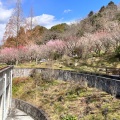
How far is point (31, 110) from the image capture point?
661 inches

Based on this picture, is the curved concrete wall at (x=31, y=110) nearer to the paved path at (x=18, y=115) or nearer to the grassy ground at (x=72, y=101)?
the paved path at (x=18, y=115)

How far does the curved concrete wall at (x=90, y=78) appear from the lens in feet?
46.2

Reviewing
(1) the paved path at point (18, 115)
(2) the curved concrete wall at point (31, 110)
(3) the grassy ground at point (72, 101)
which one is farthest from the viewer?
(1) the paved path at point (18, 115)

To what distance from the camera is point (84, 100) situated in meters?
14.4

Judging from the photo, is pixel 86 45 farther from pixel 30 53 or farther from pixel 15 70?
pixel 15 70

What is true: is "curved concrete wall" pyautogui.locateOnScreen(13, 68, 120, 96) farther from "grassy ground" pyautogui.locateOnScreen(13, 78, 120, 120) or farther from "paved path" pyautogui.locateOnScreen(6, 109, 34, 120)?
"paved path" pyautogui.locateOnScreen(6, 109, 34, 120)

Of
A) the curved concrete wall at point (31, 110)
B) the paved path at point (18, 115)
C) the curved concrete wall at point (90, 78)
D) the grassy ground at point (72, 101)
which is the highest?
the curved concrete wall at point (90, 78)

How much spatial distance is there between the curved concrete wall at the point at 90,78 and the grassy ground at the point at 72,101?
1.49 ft

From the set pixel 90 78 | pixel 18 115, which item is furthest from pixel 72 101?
pixel 18 115

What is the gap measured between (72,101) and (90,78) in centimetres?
343

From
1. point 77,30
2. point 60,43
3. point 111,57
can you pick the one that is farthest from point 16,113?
point 77,30

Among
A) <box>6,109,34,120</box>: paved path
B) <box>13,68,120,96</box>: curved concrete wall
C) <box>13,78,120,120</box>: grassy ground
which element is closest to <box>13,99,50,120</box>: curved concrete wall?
<box>6,109,34,120</box>: paved path

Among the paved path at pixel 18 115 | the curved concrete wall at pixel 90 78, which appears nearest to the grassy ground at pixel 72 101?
the curved concrete wall at pixel 90 78

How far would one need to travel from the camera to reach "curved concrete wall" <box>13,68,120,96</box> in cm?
1409
